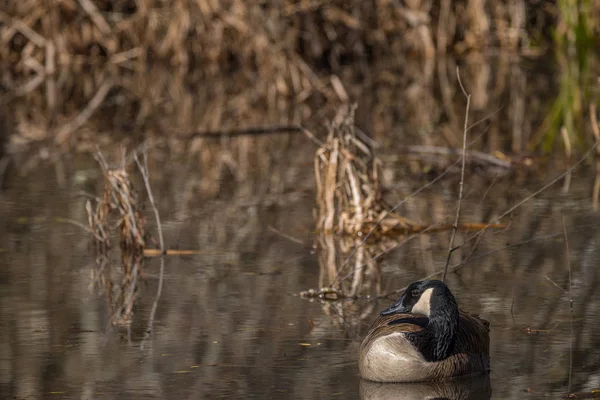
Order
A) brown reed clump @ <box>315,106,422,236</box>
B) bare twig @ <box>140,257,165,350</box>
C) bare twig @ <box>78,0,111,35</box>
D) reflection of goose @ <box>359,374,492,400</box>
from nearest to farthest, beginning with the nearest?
1. reflection of goose @ <box>359,374,492,400</box>
2. bare twig @ <box>140,257,165,350</box>
3. brown reed clump @ <box>315,106,422,236</box>
4. bare twig @ <box>78,0,111,35</box>

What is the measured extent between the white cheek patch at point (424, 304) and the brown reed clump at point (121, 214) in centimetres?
287

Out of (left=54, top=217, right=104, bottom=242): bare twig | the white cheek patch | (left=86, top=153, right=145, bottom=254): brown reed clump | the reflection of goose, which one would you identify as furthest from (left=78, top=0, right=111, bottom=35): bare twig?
the reflection of goose

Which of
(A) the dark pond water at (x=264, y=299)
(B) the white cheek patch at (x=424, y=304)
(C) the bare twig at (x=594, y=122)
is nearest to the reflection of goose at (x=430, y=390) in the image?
(A) the dark pond water at (x=264, y=299)

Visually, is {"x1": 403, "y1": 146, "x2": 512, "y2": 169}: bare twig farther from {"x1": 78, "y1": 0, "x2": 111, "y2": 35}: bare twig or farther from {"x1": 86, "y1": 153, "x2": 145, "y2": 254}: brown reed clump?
{"x1": 78, "y1": 0, "x2": 111, "y2": 35}: bare twig

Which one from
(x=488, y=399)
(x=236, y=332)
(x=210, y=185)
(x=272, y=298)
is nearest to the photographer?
(x=488, y=399)

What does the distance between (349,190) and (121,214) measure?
1.50 meters

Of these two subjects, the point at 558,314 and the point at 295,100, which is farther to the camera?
the point at 295,100

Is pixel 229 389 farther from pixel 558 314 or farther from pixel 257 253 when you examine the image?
pixel 257 253

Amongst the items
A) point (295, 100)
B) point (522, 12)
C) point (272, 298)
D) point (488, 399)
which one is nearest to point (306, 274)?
point (272, 298)

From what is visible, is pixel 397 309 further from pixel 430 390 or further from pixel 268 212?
pixel 268 212

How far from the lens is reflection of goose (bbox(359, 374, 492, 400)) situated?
5617 mm

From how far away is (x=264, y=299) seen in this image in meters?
7.38

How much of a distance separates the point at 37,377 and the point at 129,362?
44 cm

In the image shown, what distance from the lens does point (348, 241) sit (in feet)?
29.1
